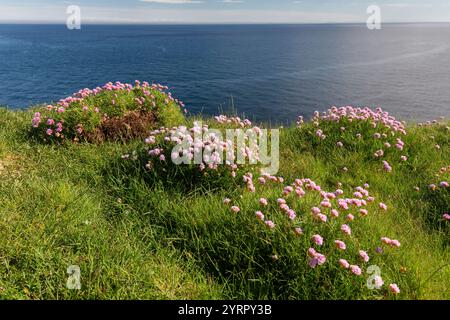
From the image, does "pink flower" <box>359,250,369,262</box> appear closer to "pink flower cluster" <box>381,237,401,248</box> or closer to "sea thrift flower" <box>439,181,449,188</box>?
"pink flower cluster" <box>381,237,401,248</box>

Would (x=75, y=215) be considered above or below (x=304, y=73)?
below

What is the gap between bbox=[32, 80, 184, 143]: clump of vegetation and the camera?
8.66m

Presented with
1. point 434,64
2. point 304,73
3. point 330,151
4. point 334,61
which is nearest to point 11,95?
point 304,73

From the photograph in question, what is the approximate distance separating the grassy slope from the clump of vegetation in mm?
1324

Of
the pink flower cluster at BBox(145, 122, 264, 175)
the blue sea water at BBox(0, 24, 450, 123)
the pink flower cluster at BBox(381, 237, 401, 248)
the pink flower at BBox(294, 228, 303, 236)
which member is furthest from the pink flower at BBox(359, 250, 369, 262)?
the blue sea water at BBox(0, 24, 450, 123)

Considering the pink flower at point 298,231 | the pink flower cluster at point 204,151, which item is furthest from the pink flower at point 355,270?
the pink flower cluster at point 204,151

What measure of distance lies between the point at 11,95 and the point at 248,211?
6251cm

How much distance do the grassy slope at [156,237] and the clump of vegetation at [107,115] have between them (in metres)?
1.32

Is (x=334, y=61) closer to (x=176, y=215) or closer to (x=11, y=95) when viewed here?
(x=11, y=95)

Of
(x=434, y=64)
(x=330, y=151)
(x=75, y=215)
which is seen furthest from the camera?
(x=434, y=64)

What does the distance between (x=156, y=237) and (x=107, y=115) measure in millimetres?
5465

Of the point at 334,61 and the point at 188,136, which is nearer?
the point at 188,136

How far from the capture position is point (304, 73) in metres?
74.3
